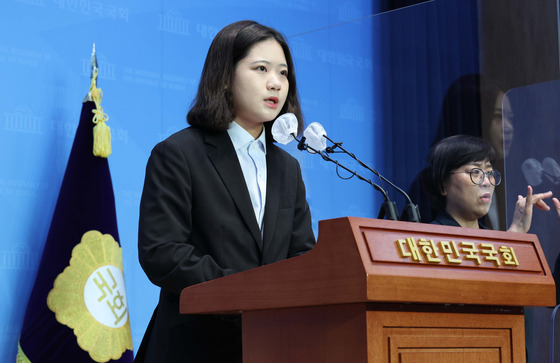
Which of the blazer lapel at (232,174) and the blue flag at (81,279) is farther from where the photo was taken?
the blue flag at (81,279)

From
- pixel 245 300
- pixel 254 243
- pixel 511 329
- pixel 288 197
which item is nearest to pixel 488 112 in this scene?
pixel 288 197

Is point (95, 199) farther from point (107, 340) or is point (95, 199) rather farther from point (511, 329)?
point (511, 329)

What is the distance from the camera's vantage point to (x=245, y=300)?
1.37 meters

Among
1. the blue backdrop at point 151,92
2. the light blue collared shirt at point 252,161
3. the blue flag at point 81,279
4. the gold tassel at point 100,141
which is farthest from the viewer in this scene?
the blue backdrop at point 151,92

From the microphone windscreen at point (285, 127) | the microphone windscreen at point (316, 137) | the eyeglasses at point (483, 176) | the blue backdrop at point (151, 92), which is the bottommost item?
the microphone windscreen at point (316, 137)

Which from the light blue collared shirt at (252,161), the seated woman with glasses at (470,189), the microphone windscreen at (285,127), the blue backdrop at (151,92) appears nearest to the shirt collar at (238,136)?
the light blue collared shirt at (252,161)

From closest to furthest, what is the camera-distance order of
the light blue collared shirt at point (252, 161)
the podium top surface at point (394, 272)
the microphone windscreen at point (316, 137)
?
1. the podium top surface at point (394, 272)
2. the microphone windscreen at point (316, 137)
3. the light blue collared shirt at point (252, 161)

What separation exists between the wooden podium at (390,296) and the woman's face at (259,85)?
0.63 m

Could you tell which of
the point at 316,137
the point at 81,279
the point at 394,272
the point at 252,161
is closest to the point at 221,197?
the point at 252,161

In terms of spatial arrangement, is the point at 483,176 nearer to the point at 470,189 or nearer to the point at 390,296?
the point at 470,189

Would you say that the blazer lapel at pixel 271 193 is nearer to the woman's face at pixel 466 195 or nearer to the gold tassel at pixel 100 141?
the woman's face at pixel 466 195

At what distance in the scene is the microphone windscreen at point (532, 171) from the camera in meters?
2.81

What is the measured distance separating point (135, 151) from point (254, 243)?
182 cm

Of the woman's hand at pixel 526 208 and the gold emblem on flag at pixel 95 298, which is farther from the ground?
the woman's hand at pixel 526 208
